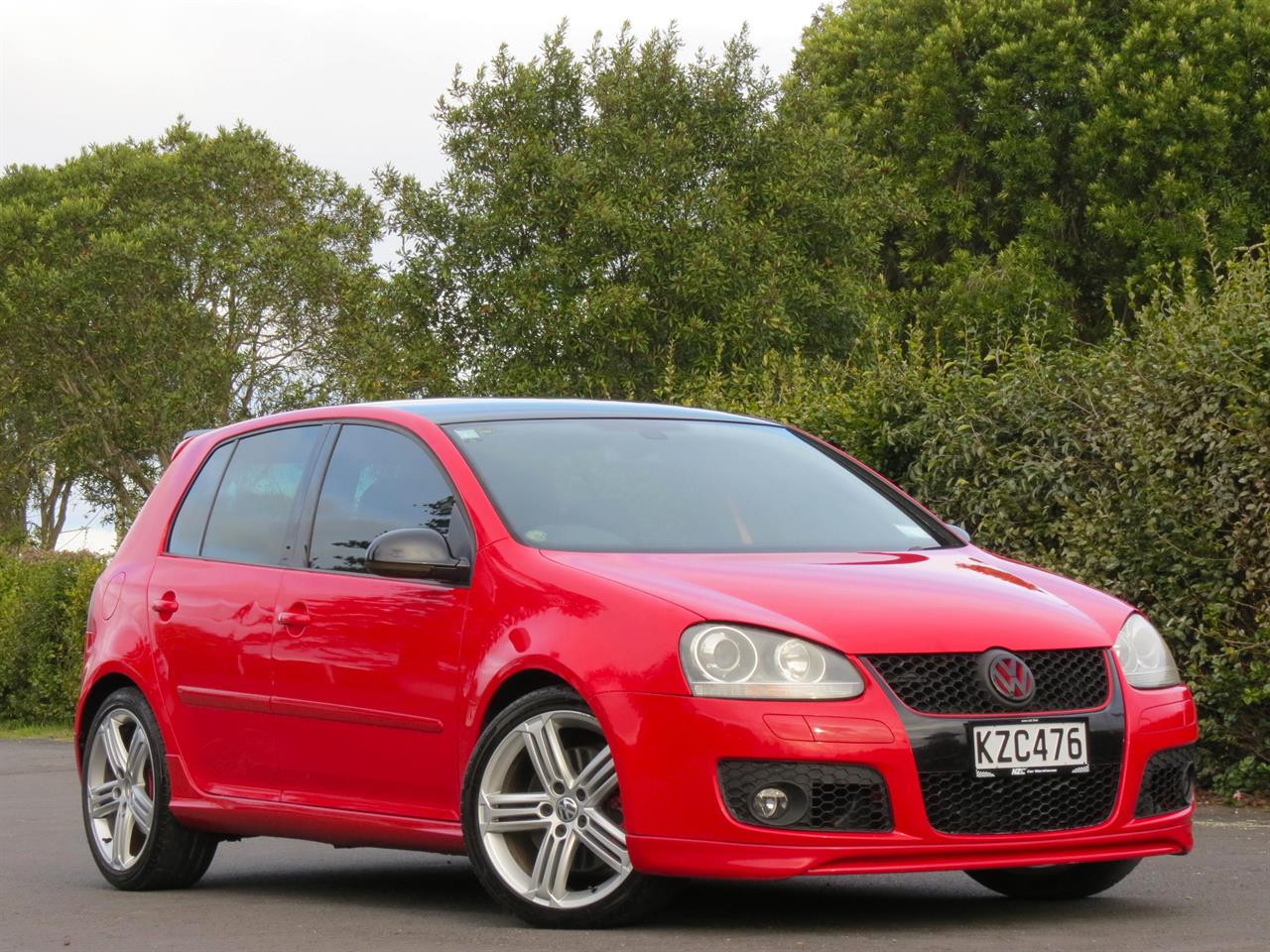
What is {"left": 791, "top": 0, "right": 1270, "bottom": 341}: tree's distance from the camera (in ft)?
104

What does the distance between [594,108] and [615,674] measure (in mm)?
24461

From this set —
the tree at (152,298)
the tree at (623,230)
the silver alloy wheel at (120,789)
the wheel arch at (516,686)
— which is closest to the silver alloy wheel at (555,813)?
the wheel arch at (516,686)

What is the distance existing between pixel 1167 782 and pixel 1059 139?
27983 mm

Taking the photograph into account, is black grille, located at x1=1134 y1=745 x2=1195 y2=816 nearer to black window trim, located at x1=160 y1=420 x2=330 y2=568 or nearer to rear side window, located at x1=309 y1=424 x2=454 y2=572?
rear side window, located at x1=309 y1=424 x2=454 y2=572

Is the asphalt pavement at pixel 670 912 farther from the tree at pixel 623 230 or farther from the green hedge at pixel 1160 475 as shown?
the tree at pixel 623 230

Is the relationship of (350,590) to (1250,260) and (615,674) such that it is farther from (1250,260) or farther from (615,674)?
(1250,260)

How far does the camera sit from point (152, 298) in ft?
143

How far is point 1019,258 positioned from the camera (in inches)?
1287

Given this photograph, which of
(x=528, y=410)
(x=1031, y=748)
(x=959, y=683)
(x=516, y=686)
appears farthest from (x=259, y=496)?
(x=1031, y=748)

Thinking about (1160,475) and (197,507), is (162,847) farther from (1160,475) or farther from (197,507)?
(1160,475)

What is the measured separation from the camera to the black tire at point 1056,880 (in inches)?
268

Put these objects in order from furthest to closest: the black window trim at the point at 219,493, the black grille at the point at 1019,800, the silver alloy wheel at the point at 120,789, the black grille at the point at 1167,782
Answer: the silver alloy wheel at the point at 120,789 → the black window trim at the point at 219,493 → the black grille at the point at 1167,782 → the black grille at the point at 1019,800

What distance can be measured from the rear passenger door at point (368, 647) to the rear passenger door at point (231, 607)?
5.6 inches

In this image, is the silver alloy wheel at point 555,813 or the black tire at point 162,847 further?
the black tire at point 162,847
